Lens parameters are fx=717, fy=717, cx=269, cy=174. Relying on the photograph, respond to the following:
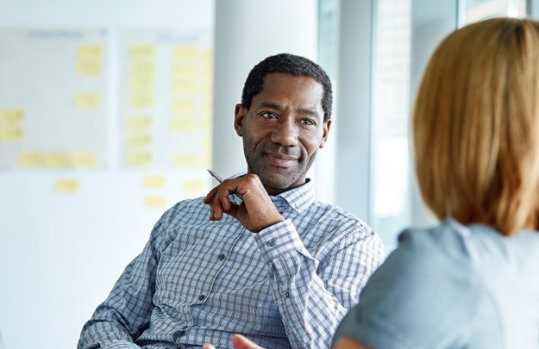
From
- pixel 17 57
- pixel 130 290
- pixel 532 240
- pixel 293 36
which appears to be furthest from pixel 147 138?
pixel 532 240

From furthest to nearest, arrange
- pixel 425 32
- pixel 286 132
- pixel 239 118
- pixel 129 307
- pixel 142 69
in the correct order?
pixel 142 69 → pixel 425 32 → pixel 239 118 → pixel 129 307 → pixel 286 132

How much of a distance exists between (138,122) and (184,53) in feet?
1.44

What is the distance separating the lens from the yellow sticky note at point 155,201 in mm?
3781

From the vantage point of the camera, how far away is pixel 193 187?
3834mm

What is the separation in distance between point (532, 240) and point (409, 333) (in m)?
0.23

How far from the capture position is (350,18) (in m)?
3.03

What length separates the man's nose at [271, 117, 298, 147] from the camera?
1.97 meters

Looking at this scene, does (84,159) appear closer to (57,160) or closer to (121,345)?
(57,160)

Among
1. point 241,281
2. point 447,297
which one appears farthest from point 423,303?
point 241,281

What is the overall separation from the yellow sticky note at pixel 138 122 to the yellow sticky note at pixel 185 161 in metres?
0.23

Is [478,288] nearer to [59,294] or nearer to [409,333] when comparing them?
[409,333]

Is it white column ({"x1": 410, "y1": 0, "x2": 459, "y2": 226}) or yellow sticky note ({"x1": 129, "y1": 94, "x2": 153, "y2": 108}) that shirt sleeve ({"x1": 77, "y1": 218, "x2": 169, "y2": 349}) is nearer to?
white column ({"x1": 410, "y1": 0, "x2": 459, "y2": 226})

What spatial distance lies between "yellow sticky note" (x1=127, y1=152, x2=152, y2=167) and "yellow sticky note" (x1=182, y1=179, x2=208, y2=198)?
0.74 feet

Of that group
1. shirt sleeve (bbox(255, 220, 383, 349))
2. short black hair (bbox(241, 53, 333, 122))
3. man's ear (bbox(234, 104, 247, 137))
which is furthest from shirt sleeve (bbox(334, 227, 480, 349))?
man's ear (bbox(234, 104, 247, 137))
